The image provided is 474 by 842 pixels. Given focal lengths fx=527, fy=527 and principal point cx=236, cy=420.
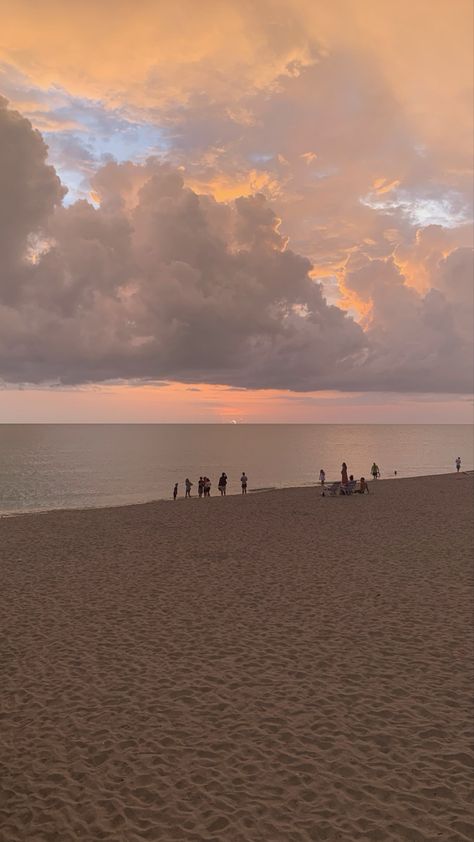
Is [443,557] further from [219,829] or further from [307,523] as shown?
[219,829]

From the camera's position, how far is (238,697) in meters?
9.15

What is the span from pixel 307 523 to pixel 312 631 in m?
14.7

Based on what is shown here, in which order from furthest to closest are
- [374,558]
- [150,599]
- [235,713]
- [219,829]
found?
[374,558] < [150,599] < [235,713] < [219,829]

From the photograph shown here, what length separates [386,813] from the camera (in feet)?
21.0

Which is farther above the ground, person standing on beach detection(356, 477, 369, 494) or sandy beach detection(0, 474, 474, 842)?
person standing on beach detection(356, 477, 369, 494)

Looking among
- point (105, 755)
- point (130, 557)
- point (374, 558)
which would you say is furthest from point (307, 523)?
point (105, 755)

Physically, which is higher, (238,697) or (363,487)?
(363,487)

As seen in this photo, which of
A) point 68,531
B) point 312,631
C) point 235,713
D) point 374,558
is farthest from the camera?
point 68,531

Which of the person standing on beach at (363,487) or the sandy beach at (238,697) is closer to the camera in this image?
the sandy beach at (238,697)

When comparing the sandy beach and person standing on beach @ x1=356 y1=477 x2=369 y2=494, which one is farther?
person standing on beach @ x1=356 y1=477 x2=369 y2=494

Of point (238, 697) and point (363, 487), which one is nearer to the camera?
point (238, 697)

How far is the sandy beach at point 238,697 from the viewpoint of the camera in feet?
21.1

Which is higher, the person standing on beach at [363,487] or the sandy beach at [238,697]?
the person standing on beach at [363,487]

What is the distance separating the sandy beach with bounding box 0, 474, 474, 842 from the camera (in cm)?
642
